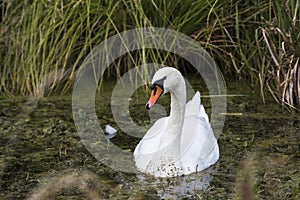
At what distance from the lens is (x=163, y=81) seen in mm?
3650

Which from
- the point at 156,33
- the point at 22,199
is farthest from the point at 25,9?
the point at 22,199

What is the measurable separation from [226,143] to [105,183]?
1.09 m

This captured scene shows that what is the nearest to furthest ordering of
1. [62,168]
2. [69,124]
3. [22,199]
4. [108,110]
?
[22,199], [62,168], [69,124], [108,110]

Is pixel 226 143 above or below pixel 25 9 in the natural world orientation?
below

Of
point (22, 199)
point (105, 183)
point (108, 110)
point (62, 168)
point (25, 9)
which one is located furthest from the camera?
point (25, 9)

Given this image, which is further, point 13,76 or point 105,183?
point 13,76

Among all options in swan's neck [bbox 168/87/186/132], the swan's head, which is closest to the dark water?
swan's neck [bbox 168/87/186/132]

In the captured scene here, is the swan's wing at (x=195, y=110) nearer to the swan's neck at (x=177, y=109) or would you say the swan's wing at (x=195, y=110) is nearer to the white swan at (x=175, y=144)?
the white swan at (x=175, y=144)

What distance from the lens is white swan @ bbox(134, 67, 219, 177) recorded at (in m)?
3.67

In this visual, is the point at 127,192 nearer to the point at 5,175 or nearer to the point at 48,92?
the point at 5,175

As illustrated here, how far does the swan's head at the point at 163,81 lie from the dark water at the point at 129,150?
497 mm

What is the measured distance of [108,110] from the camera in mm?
5184

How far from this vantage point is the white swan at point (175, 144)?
12.0ft

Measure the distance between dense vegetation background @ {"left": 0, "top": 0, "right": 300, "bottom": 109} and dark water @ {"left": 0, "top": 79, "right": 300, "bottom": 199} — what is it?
0.23m
